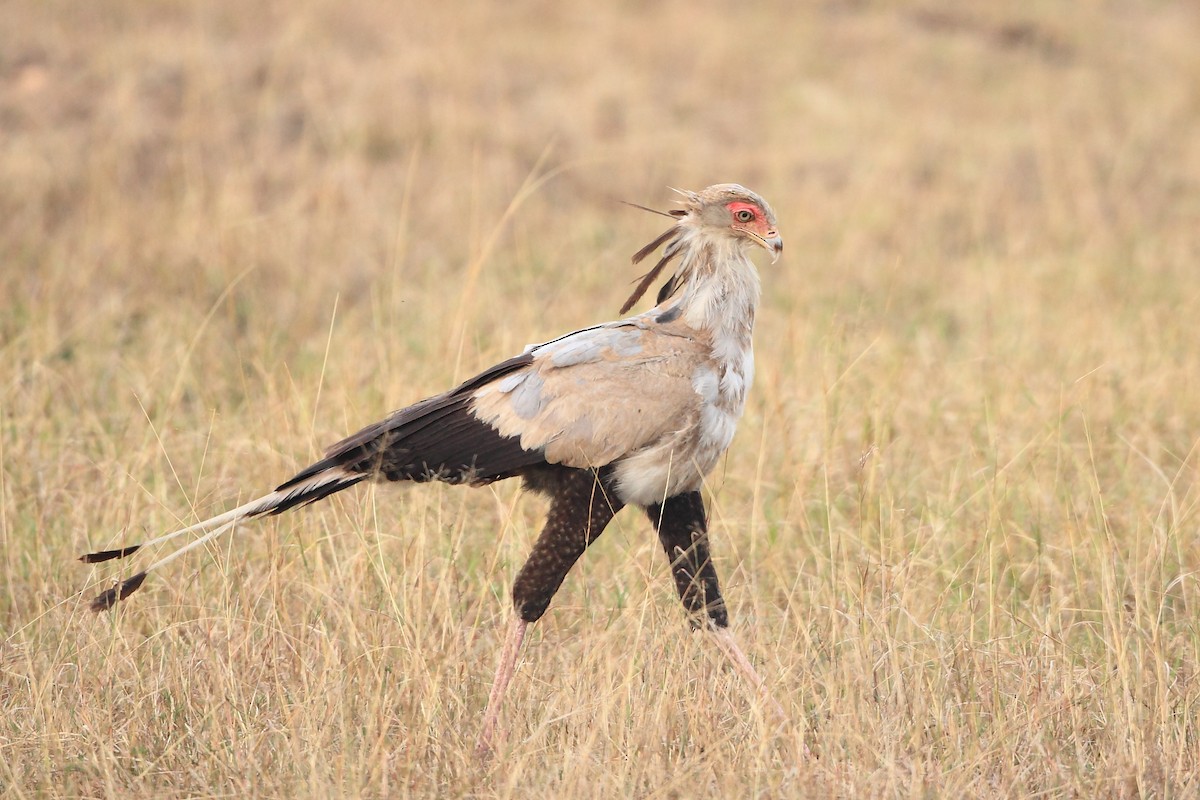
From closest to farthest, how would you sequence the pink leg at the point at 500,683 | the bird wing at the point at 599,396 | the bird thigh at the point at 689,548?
1. the pink leg at the point at 500,683
2. the bird wing at the point at 599,396
3. the bird thigh at the point at 689,548

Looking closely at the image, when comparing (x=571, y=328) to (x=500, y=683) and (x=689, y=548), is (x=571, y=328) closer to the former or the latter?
(x=689, y=548)

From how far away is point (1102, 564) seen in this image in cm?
345

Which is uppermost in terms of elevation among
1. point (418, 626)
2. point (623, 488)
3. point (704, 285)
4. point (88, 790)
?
point (704, 285)

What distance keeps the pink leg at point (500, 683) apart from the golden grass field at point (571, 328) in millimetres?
63

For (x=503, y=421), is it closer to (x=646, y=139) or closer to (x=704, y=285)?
(x=704, y=285)

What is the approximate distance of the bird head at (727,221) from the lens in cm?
362

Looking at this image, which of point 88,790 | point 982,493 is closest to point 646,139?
point 982,493

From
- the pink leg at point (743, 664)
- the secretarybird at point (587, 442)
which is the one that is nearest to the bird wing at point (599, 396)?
the secretarybird at point (587, 442)

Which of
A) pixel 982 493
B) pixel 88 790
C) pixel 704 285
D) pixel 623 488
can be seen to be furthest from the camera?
pixel 982 493

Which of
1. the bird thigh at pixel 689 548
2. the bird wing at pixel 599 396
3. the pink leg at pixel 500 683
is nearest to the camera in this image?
the pink leg at pixel 500 683

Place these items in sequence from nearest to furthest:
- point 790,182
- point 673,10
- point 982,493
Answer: point 982,493 < point 790,182 < point 673,10

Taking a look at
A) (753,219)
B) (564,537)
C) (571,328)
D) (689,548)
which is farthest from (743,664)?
(571,328)

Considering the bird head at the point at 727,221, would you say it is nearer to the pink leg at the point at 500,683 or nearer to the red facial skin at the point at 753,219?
the red facial skin at the point at 753,219

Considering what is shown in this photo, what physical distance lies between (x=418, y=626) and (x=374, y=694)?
22 cm
